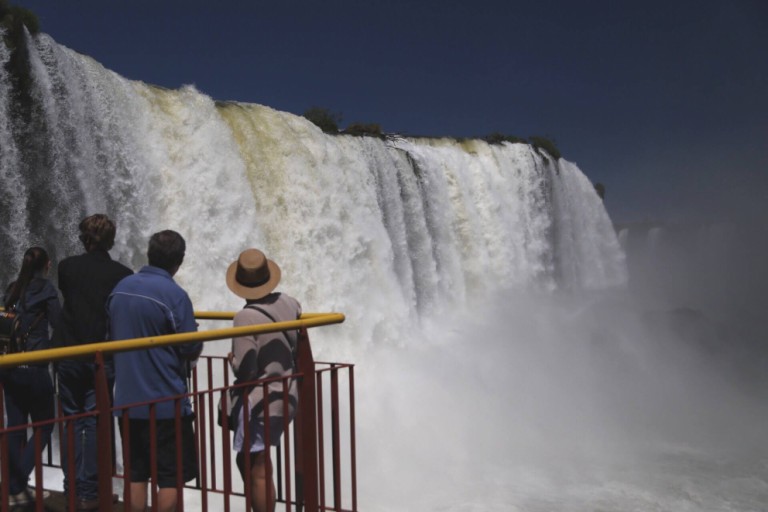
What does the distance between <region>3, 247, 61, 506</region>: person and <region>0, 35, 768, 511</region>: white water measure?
3.94m

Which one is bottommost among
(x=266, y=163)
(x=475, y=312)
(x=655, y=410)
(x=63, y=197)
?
(x=655, y=410)

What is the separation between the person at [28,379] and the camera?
3.61 metres

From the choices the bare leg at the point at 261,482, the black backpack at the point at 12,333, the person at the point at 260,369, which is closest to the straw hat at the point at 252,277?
the person at the point at 260,369

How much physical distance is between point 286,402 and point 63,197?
585 cm

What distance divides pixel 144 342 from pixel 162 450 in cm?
66

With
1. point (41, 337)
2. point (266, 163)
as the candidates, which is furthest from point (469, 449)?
point (41, 337)

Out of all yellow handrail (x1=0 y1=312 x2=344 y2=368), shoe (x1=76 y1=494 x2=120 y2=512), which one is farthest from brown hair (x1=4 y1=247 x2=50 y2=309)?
yellow handrail (x1=0 y1=312 x2=344 y2=368)

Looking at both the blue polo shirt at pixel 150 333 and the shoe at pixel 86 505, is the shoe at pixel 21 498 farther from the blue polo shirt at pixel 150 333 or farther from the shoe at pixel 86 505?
the blue polo shirt at pixel 150 333

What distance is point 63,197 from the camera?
8.20 meters

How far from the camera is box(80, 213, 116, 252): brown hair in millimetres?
3602

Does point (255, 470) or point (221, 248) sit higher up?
point (221, 248)

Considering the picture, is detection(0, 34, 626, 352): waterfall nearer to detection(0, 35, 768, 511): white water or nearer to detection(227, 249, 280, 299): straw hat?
detection(0, 35, 768, 511): white water

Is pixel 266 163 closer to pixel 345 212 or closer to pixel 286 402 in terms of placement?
pixel 345 212

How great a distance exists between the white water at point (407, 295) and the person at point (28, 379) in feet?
12.9
